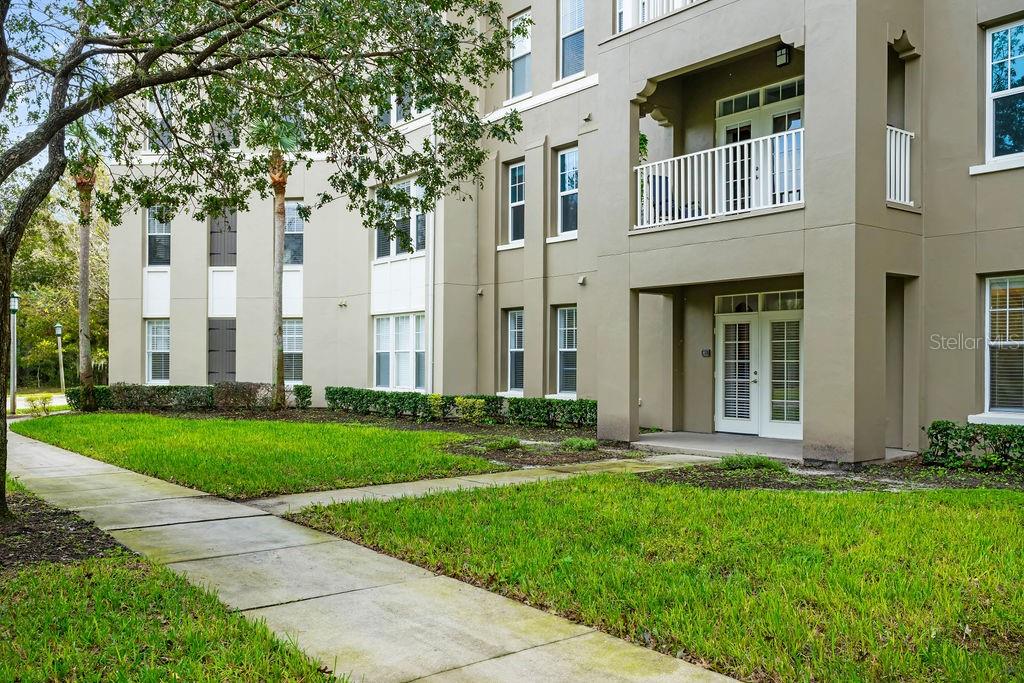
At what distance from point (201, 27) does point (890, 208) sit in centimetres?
939

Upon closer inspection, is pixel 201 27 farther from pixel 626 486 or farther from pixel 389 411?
pixel 389 411

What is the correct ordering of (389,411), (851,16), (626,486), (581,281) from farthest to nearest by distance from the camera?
(389,411) < (581,281) < (851,16) < (626,486)

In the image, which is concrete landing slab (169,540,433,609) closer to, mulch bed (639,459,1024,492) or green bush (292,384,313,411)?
mulch bed (639,459,1024,492)

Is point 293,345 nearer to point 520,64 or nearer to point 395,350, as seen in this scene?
point 395,350

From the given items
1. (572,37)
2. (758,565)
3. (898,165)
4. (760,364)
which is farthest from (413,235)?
(758,565)

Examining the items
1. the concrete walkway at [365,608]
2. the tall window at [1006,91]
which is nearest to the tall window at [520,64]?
the tall window at [1006,91]

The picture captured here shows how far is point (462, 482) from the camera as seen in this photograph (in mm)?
10172

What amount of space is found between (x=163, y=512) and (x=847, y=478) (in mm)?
8126

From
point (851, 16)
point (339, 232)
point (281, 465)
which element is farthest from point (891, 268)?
point (339, 232)

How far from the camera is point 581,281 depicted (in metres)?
17.6

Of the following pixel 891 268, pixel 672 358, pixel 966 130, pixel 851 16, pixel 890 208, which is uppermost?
pixel 851 16

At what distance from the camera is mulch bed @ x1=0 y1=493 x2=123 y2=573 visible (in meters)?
6.45

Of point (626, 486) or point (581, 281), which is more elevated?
point (581, 281)

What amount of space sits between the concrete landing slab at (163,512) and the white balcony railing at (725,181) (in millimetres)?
8451
